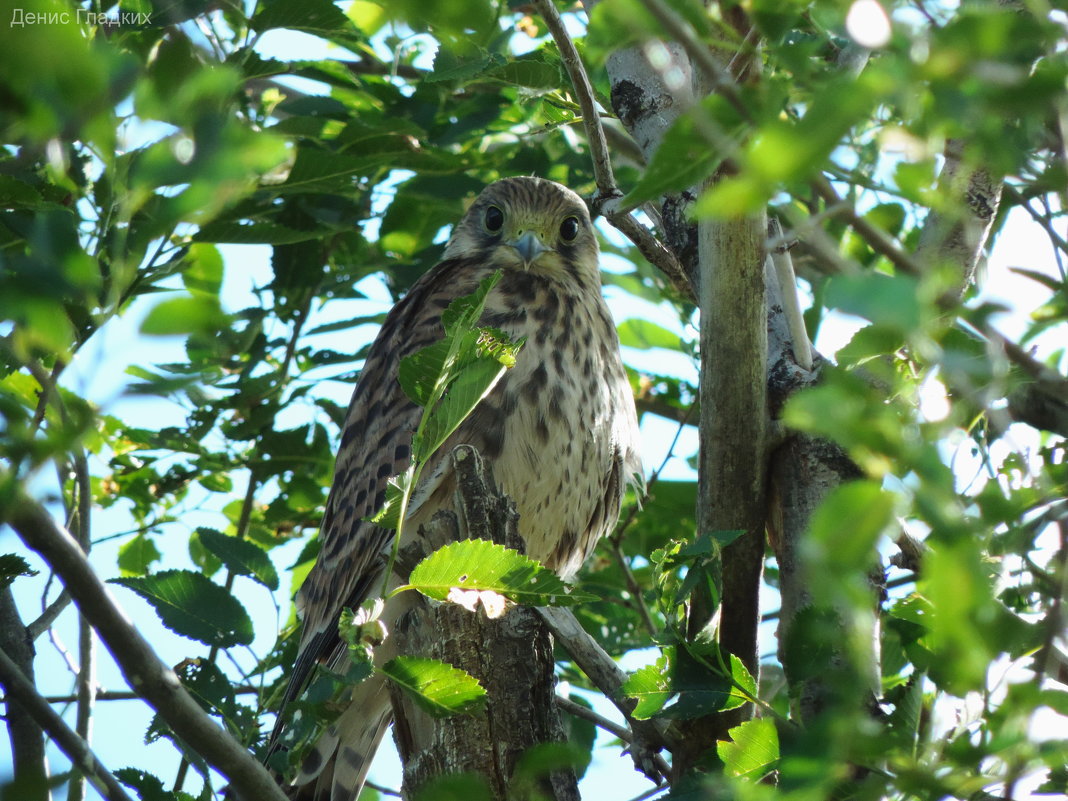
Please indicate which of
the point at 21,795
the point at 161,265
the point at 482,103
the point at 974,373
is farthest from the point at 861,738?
the point at 482,103

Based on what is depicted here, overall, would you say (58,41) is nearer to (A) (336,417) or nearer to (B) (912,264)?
(B) (912,264)

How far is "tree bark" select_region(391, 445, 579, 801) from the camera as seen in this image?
8.02 ft

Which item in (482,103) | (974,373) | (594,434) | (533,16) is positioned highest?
(533,16)

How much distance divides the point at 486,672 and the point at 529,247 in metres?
2.21

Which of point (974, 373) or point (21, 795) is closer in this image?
point (974, 373)

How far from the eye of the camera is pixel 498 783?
95.0 inches

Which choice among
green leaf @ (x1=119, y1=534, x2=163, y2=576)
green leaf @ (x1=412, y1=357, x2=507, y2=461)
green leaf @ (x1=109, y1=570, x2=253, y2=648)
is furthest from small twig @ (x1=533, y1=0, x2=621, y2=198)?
green leaf @ (x1=119, y1=534, x2=163, y2=576)

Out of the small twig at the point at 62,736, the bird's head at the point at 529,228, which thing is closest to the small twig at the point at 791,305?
the bird's head at the point at 529,228

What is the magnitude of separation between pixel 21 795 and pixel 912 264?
3.19 ft

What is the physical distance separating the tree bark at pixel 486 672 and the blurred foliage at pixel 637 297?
0.36 m

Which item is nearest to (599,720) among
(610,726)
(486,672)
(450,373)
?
(610,726)

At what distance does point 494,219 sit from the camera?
477 cm

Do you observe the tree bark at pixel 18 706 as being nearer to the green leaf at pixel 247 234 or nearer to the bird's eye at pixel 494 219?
the green leaf at pixel 247 234

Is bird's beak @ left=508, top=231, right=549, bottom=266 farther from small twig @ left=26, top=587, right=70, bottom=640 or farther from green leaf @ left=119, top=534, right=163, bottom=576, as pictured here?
small twig @ left=26, top=587, right=70, bottom=640
